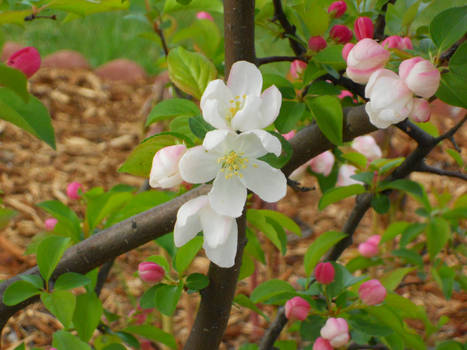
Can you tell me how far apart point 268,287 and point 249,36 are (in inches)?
21.4

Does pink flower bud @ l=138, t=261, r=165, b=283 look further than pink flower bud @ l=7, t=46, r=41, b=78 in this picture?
Yes

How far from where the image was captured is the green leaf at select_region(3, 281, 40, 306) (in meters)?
0.86

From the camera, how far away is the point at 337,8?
98cm

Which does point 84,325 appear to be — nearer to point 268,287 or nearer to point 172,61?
point 268,287

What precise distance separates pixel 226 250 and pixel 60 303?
0.33m

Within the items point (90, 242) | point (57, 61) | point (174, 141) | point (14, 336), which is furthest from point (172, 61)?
point (57, 61)

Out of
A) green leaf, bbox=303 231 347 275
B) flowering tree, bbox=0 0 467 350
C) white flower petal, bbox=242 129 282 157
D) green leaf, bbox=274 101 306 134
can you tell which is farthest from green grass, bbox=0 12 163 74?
white flower petal, bbox=242 129 282 157

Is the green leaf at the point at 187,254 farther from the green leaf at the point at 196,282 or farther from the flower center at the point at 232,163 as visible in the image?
the flower center at the point at 232,163

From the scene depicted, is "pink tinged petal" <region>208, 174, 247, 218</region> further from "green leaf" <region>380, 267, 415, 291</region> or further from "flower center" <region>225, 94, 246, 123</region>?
"green leaf" <region>380, 267, 415, 291</region>

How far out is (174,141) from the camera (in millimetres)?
775

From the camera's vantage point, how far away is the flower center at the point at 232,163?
646mm

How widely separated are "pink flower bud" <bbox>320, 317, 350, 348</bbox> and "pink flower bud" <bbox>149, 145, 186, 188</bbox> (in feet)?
1.54

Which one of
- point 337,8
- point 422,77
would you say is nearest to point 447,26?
point 422,77

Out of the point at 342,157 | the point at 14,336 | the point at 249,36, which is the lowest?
the point at 14,336
